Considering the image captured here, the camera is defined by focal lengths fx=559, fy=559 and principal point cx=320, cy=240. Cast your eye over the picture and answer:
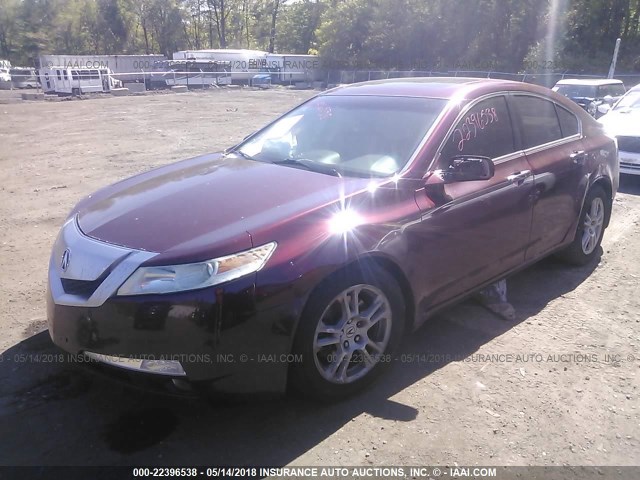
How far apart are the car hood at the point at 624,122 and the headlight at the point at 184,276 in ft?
25.0

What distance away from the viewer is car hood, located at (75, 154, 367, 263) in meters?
2.75

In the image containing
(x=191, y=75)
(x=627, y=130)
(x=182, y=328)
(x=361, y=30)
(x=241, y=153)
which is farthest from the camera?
(x=361, y=30)

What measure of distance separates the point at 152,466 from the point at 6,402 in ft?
3.58

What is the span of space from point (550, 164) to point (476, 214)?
112cm

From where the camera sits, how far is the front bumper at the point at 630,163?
841cm

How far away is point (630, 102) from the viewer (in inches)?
393

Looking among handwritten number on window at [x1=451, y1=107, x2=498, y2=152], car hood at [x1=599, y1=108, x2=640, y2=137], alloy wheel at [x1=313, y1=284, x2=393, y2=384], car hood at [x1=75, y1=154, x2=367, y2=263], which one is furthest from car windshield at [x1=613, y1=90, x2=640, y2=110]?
alloy wheel at [x1=313, y1=284, x2=393, y2=384]

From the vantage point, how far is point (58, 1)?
74.3 meters

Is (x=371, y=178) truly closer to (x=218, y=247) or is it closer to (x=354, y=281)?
(x=354, y=281)

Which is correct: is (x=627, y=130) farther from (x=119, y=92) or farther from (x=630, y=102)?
(x=119, y=92)

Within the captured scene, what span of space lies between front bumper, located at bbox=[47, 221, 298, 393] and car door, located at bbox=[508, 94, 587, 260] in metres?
2.46

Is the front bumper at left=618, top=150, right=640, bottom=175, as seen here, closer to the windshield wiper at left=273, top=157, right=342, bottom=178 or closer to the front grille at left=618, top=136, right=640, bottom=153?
the front grille at left=618, top=136, right=640, bottom=153

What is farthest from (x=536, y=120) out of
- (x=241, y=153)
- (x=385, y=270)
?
(x=241, y=153)

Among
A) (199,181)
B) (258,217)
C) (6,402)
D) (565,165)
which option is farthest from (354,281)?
(565,165)
